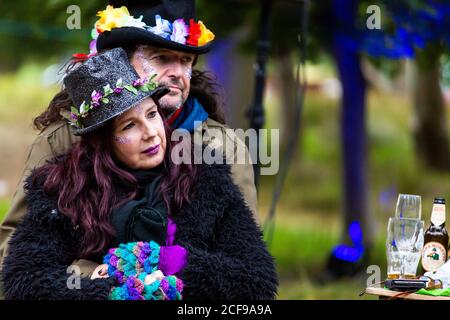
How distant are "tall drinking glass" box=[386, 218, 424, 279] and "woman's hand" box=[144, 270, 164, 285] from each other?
1.04 meters

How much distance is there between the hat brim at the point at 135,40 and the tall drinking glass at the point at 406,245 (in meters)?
1.07

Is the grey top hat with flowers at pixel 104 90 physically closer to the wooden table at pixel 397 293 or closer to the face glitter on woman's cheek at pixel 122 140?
the face glitter on woman's cheek at pixel 122 140

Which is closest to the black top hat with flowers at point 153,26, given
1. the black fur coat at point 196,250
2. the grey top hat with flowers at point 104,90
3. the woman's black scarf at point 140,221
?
the grey top hat with flowers at point 104,90


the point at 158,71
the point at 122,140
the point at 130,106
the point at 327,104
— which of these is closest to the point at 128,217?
the point at 122,140

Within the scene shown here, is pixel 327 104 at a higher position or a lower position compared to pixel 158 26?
higher

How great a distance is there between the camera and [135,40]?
3.79 meters

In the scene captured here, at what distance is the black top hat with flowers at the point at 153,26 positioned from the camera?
379 cm

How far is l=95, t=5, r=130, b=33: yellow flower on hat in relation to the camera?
3.83m

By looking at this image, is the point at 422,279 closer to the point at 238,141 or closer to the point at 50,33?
the point at 238,141

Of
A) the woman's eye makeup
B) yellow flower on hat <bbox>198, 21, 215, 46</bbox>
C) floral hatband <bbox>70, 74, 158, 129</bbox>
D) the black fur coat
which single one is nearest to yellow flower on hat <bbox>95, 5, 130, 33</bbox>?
yellow flower on hat <bbox>198, 21, 215, 46</bbox>

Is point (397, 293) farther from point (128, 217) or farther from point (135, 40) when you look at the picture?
point (135, 40)

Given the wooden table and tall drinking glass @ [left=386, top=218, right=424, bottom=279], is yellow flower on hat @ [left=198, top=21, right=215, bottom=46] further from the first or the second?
the wooden table

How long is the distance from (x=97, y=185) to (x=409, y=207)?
4.12ft
